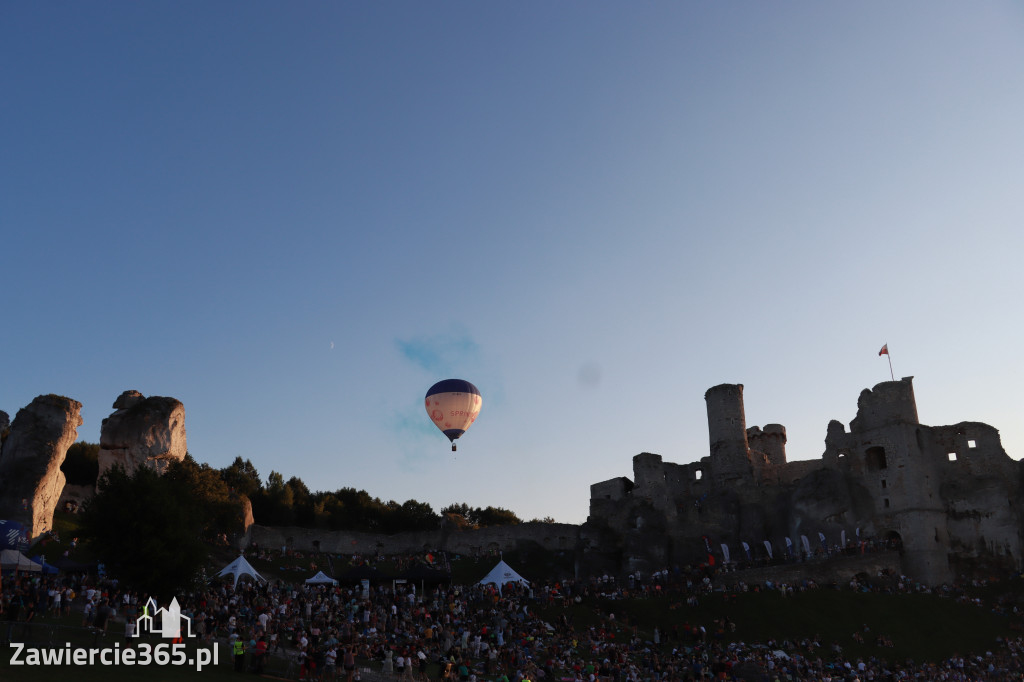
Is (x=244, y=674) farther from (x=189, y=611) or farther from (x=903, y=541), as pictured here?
(x=903, y=541)

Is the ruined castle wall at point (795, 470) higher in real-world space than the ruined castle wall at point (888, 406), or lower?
lower

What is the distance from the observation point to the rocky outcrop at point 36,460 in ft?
153

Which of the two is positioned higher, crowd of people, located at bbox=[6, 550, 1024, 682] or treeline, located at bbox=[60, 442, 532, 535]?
treeline, located at bbox=[60, 442, 532, 535]

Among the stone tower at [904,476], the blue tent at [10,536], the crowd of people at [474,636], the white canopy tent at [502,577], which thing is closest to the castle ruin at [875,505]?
the stone tower at [904,476]

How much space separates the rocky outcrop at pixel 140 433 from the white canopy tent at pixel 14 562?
23.5m

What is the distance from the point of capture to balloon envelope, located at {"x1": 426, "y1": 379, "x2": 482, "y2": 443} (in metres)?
43.8

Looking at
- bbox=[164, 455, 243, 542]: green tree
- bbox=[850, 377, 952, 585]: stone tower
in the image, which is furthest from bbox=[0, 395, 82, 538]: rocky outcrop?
bbox=[850, 377, 952, 585]: stone tower

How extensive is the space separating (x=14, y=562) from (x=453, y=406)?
2119 cm

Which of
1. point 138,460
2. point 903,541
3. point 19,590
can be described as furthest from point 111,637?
point 903,541

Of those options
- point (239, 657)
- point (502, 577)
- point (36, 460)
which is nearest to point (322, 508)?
point (36, 460)

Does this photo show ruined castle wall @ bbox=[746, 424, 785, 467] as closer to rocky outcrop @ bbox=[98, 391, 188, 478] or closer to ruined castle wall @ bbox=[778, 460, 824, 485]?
ruined castle wall @ bbox=[778, 460, 824, 485]

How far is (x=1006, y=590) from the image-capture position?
49625 mm

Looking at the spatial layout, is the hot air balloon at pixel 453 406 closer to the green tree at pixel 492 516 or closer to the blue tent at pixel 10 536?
the blue tent at pixel 10 536

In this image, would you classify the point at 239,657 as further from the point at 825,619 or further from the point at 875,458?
the point at 875,458
